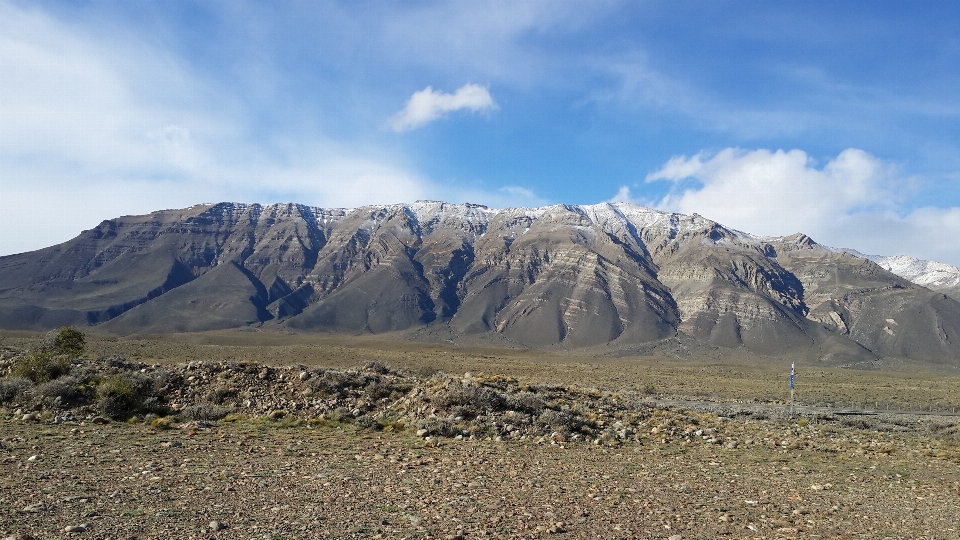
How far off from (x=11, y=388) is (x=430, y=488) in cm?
1418

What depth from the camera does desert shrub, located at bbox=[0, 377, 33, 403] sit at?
634 inches

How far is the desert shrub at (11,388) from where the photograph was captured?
16.1 meters

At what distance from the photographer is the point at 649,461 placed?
1335cm

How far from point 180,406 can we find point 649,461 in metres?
13.6

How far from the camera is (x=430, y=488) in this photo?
978 centimetres

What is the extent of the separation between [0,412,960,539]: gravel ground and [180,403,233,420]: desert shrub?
122cm

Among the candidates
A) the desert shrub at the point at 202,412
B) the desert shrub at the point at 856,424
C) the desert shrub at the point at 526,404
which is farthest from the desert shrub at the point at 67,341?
the desert shrub at the point at 856,424

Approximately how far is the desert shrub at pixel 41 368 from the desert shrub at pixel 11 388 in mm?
971

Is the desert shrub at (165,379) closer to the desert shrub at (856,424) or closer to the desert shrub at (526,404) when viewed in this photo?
the desert shrub at (526,404)

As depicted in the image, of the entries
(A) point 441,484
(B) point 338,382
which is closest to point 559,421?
(A) point 441,484

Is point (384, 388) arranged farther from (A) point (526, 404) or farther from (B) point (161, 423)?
(B) point (161, 423)

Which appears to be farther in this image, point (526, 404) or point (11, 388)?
point (526, 404)

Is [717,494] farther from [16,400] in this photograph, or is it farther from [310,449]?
[16,400]

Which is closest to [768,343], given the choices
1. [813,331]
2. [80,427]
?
[813,331]
